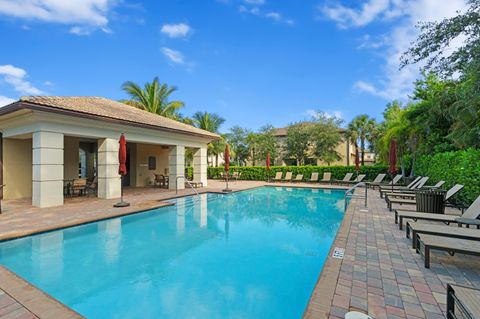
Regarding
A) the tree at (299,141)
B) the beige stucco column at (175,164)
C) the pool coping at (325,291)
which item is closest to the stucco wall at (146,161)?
the beige stucco column at (175,164)

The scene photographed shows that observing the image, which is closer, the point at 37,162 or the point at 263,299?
the point at 263,299

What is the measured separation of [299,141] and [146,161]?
1866 centimetres

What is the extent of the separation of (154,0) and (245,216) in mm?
11843

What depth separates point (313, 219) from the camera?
8977 mm

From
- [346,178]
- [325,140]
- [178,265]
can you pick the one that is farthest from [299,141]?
[178,265]

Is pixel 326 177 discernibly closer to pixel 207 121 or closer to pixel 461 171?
pixel 461 171

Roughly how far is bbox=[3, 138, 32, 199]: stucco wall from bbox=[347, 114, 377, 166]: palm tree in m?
33.1

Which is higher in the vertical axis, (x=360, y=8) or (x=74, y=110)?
(x=360, y=8)

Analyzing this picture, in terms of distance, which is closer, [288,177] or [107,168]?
[107,168]

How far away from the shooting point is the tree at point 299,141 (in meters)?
29.6

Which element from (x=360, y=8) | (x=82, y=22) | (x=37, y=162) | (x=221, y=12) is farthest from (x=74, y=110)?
(x=360, y=8)

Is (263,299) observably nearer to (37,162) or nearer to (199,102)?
(37,162)

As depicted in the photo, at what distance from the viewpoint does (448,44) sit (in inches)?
340

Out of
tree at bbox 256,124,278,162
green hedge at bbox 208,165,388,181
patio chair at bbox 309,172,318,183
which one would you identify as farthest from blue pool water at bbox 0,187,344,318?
tree at bbox 256,124,278,162
